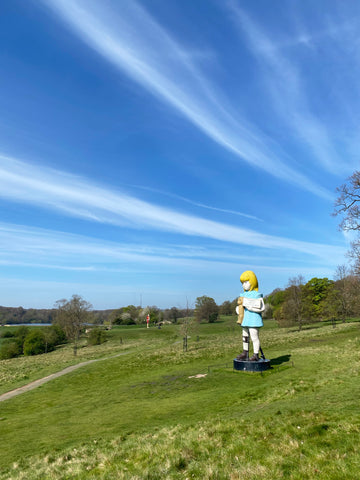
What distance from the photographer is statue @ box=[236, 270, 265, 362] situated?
22.2 m

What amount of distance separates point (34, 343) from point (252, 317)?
70729mm

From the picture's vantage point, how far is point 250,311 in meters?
22.8

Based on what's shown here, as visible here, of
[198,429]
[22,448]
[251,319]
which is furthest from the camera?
[251,319]

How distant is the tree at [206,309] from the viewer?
108 metres

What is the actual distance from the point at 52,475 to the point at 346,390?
Answer: 1145 cm

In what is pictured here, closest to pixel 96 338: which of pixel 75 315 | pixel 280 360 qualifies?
pixel 75 315

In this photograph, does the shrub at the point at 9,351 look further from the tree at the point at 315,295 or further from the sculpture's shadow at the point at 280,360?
the sculpture's shadow at the point at 280,360

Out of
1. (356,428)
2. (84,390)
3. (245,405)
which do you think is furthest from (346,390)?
(84,390)

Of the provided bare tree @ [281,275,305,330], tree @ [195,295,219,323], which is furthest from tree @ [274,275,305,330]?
tree @ [195,295,219,323]

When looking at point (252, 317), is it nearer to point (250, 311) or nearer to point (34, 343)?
point (250, 311)

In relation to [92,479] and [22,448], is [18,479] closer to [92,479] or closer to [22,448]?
[92,479]

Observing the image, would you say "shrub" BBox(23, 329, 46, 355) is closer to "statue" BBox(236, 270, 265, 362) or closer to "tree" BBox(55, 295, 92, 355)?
"tree" BBox(55, 295, 92, 355)

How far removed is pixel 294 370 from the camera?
65.8 feet

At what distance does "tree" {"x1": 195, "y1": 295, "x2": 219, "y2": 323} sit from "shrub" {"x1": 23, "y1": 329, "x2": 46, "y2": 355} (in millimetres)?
50952
